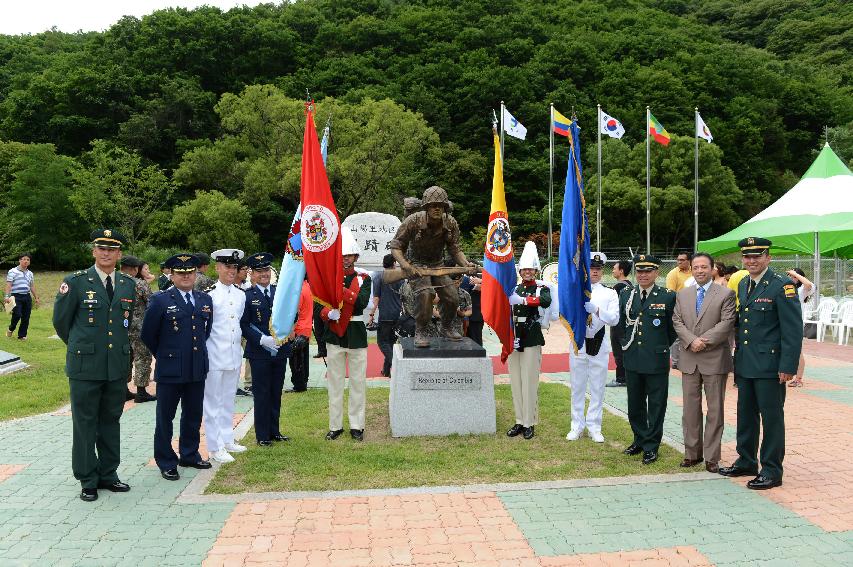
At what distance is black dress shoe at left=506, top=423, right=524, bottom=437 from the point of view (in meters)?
6.92

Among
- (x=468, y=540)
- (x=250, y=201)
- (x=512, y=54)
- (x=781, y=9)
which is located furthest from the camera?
(x=781, y=9)

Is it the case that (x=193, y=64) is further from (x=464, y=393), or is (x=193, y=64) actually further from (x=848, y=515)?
(x=848, y=515)

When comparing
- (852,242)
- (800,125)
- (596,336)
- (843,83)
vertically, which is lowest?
(596,336)

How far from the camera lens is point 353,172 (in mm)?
32656

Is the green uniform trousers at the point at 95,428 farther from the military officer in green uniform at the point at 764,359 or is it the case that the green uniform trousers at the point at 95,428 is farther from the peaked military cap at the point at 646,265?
the military officer in green uniform at the point at 764,359

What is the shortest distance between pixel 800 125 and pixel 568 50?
19.5 meters

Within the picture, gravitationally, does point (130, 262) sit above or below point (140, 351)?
above

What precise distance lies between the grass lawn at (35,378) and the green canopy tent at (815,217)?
50.9 ft

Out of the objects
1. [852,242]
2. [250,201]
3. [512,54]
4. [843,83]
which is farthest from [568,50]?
[852,242]

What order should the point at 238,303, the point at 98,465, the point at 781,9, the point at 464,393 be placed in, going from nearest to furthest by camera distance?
the point at 98,465
the point at 238,303
the point at 464,393
the point at 781,9

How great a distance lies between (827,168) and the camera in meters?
16.4

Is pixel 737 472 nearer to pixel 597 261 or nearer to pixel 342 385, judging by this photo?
pixel 597 261

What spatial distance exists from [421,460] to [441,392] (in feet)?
3.58

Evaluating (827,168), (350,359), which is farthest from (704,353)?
(827,168)
